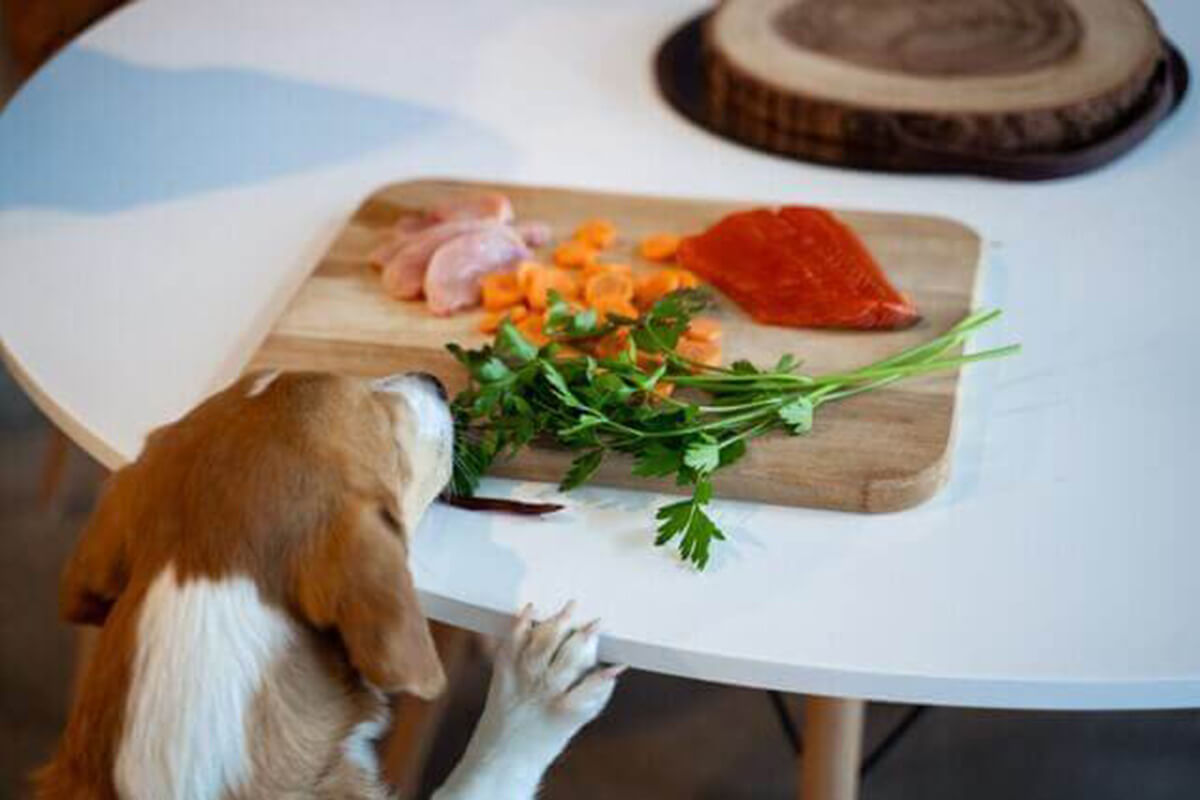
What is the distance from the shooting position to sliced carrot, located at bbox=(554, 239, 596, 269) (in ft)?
5.88

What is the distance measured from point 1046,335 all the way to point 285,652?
34.0 inches

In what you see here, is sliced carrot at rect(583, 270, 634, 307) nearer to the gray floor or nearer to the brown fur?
the brown fur

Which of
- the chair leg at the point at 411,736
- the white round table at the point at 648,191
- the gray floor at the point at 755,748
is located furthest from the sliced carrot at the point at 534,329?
the gray floor at the point at 755,748

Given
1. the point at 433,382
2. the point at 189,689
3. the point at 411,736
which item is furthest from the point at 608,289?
the point at 411,736

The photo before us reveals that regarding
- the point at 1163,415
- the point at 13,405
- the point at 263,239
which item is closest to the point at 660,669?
the point at 1163,415

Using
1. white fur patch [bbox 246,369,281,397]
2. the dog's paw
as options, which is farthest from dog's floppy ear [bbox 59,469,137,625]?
the dog's paw

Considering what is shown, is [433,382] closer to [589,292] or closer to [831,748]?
[589,292]

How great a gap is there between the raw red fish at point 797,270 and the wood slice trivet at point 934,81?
262 millimetres

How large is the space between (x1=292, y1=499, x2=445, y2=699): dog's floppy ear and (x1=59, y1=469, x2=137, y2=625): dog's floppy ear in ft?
0.52

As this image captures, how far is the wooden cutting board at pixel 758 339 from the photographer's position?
1.48 metres

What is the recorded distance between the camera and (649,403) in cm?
154

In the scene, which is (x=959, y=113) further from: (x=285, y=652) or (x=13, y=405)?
(x=13, y=405)

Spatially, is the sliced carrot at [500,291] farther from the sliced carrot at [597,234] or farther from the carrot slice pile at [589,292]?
the sliced carrot at [597,234]

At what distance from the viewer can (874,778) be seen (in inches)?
102
